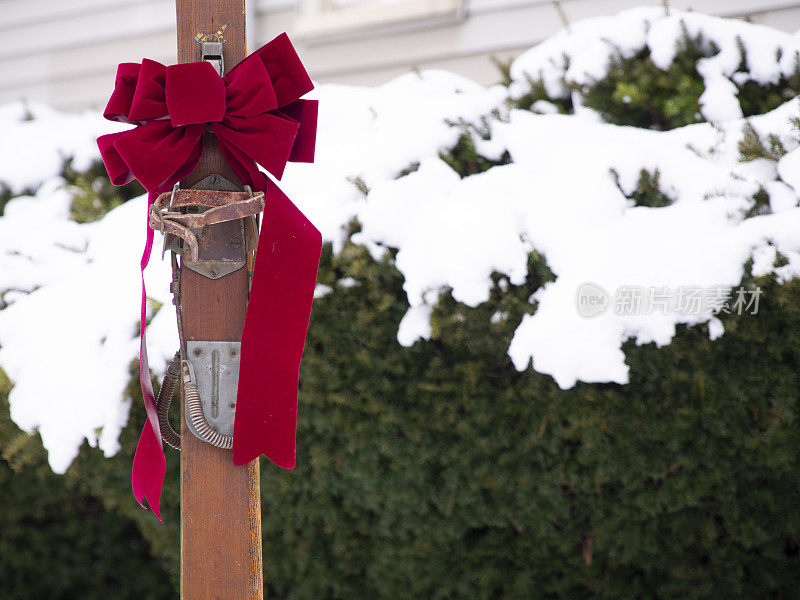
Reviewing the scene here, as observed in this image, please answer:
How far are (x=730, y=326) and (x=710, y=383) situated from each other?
0.18 meters

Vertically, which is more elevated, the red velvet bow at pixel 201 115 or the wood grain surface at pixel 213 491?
the red velvet bow at pixel 201 115

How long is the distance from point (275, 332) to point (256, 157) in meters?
0.35

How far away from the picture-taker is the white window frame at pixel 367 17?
3.66 meters

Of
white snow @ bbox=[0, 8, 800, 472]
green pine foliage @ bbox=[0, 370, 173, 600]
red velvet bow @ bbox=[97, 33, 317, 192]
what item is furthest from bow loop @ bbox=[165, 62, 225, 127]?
green pine foliage @ bbox=[0, 370, 173, 600]

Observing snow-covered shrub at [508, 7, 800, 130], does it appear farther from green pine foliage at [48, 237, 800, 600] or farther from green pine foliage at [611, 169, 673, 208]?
green pine foliage at [48, 237, 800, 600]

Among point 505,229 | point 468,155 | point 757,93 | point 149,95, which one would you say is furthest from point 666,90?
point 149,95

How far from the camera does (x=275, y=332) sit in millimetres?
1336

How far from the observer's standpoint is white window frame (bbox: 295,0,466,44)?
12.0 ft

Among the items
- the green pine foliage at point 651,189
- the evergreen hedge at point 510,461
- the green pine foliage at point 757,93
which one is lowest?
the evergreen hedge at point 510,461

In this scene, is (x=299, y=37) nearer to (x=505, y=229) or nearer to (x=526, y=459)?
(x=505, y=229)

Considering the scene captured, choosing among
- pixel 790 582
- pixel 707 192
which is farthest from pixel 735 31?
pixel 790 582

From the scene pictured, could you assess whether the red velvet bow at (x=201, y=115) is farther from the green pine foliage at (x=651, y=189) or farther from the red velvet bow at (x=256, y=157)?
the green pine foliage at (x=651, y=189)

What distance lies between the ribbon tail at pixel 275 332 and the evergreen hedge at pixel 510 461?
0.69m

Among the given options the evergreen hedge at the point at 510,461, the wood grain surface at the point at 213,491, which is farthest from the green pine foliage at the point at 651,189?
the wood grain surface at the point at 213,491
